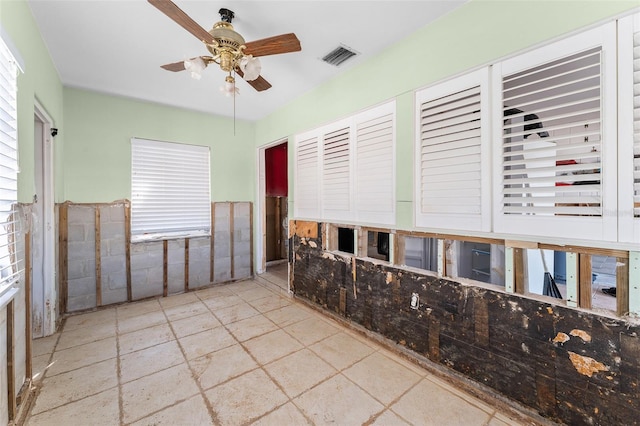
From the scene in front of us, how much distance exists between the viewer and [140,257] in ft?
12.1

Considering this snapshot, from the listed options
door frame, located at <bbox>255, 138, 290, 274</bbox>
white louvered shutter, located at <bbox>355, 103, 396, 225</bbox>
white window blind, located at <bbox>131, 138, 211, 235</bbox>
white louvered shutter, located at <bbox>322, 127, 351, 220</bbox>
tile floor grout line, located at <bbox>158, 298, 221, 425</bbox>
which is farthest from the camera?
door frame, located at <bbox>255, 138, 290, 274</bbox>

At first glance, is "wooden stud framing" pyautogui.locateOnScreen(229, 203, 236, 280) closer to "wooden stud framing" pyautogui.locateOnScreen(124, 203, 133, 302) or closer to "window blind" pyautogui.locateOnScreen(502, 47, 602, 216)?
"wooden stud framing" pyautogui.locateOnScreen(124, 203, 133, 302)

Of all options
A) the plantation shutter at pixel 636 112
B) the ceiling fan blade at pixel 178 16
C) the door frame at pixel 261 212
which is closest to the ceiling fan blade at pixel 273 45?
the ceiling fan blade at pixel 178 16

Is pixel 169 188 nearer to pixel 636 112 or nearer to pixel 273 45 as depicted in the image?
pixel 273 45

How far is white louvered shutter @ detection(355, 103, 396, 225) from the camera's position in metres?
2.40

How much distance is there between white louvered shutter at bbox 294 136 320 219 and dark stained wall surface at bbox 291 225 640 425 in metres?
1.10

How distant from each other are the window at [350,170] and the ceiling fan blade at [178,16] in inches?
59.5

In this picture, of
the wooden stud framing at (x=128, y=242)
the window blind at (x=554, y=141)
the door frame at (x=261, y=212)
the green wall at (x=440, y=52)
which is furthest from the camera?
the door frame at (x=261, y=212)

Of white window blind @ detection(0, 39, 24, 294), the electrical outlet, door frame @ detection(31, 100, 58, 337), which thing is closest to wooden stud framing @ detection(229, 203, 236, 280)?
door frame @ detection(31, 100, 58, 337)

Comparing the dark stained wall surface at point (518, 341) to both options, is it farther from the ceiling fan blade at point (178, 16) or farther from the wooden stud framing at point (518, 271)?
the ceiling fan blade at point (178, 16)

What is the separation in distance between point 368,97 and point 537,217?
69.1 inches

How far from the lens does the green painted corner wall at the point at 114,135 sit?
3281mm

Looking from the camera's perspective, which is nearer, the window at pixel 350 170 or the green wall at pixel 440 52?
the green wall at pixel 440 52

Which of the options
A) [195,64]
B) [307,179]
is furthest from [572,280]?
[195,64]
